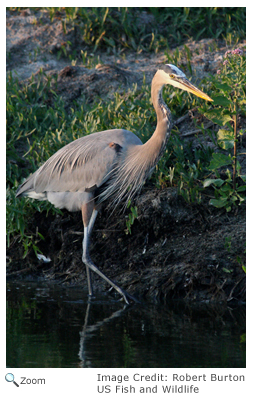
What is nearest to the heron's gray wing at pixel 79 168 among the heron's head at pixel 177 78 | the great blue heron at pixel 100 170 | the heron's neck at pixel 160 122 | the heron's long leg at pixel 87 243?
the great blue heron at pixel 100 170

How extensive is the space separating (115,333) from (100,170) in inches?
64.2

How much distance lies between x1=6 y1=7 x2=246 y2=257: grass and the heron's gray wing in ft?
1.17

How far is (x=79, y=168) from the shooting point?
16.1ft

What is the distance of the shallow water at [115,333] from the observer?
3.21 metres

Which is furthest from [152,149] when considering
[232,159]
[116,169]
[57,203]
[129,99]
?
[129,99]

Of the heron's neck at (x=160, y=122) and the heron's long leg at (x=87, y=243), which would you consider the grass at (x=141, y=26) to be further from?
the heron's long leg at (x=87, y=243)

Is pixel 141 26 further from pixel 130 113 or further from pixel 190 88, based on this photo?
pixel 190 88

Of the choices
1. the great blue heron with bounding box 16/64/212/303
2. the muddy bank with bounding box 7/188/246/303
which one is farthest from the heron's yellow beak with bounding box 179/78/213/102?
the muddy bank with bounding box 7/188/246/303

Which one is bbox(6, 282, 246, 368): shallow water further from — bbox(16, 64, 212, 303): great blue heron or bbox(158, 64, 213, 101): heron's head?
bbox(158, 64, 213, 101): heron's head

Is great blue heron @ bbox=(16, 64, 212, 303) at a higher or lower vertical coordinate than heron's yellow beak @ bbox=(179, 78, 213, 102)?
lower

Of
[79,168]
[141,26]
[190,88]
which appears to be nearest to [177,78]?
[190,88]

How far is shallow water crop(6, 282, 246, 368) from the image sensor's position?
10.5 feet

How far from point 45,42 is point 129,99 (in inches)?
86.4

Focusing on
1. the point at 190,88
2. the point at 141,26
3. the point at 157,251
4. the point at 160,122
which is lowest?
the point at 157,251
